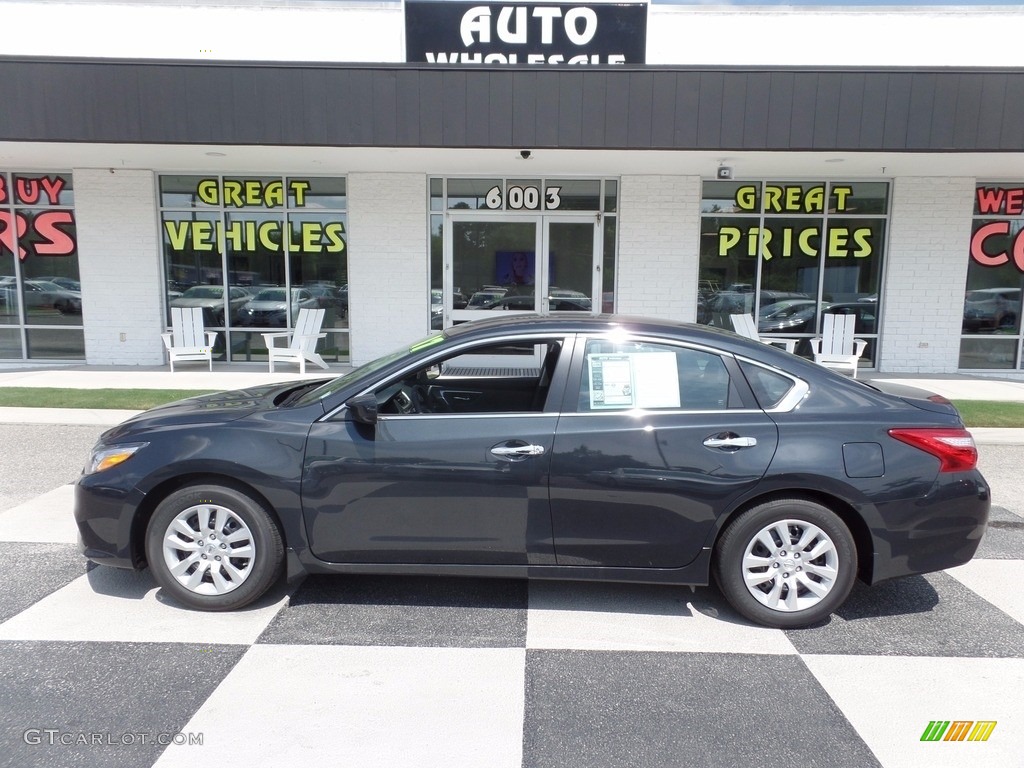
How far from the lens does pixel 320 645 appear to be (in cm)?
338

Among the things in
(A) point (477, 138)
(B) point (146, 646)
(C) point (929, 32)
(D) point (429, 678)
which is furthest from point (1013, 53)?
(B) point (146, 646)

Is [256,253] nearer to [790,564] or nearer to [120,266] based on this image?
[120,266]

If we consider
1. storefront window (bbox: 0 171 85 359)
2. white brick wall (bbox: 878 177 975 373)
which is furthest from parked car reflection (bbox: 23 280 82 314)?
white brick wall (bbox: 878 177 975 373)

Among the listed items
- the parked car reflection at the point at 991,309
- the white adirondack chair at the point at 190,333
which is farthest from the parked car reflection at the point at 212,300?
the parked car reflection at the point at 991,309

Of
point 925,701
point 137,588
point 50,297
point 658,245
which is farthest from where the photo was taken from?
point 50,297

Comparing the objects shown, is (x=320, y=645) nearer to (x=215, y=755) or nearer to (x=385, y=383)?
(x=215, y=755)

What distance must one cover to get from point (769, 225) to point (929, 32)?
369 cm

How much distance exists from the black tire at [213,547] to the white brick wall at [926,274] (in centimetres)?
1163

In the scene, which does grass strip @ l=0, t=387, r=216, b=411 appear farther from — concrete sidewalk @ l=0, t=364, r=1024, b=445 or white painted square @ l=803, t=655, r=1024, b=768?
white painted square @ l=803, t=655, r=1024, b=768

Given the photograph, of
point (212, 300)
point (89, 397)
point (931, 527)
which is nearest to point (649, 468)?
point (931, 527)

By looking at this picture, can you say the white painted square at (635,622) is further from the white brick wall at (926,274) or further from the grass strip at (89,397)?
the white brick wall at (926,274)

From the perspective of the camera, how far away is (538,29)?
1097 cm

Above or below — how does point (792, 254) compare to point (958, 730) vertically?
above

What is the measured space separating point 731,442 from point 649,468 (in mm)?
429
